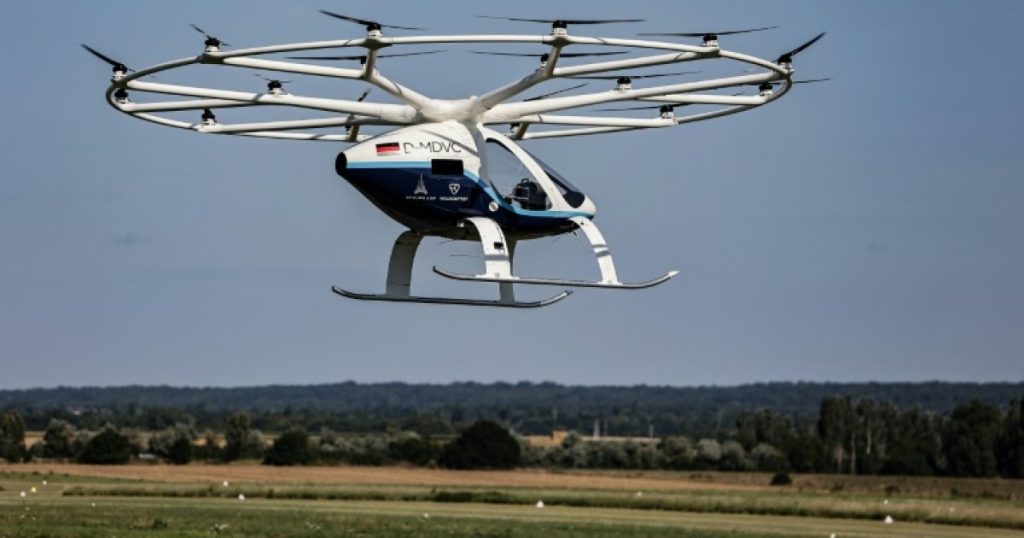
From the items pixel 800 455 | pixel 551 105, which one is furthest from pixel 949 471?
pixel 551 105

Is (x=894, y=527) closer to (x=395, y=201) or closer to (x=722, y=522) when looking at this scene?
(x=722, y=522)

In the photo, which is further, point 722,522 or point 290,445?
point 290,445

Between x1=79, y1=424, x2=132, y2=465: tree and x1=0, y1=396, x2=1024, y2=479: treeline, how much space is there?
79mm

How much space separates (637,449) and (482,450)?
18.7 m

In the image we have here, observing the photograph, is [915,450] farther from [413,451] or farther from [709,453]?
[413,451]

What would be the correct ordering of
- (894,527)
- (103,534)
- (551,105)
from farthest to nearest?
(894,527)
(103,534)
(551,105)

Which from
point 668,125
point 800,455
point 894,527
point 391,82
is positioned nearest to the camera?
point 391,82

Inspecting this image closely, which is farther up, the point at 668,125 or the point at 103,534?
the point at 668,125

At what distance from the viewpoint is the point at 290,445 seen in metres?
113

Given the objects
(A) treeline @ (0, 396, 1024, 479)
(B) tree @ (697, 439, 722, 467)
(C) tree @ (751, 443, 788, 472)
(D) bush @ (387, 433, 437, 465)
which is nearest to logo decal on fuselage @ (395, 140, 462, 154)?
(A) treeline @ (0, 396, 1024, 479)

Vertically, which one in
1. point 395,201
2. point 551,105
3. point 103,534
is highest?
point 551,105

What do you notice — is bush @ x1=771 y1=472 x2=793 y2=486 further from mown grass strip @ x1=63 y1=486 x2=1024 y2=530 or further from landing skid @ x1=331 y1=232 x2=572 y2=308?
landing skid @ x1=331 y1=232 x2=572 y2=308

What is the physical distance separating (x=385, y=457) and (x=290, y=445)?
6.89 m

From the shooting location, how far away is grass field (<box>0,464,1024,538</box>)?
170 ft
